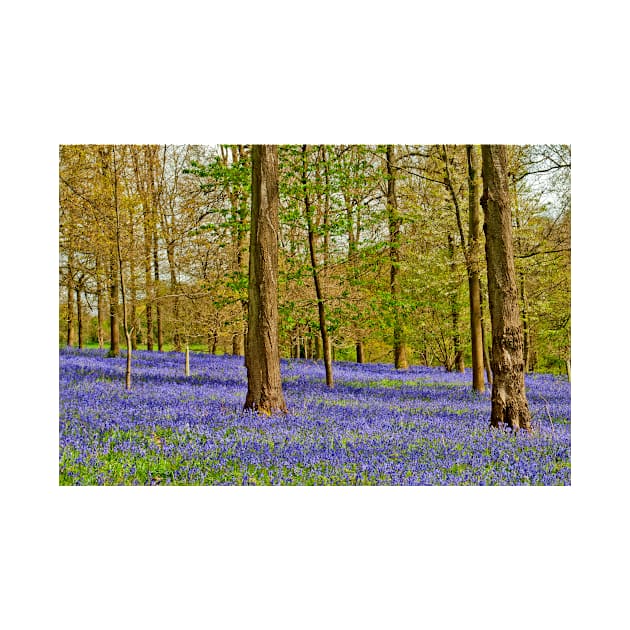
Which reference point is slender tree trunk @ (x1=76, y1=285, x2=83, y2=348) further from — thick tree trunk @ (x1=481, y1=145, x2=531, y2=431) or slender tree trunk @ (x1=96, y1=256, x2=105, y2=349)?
thick tree trunk @ (x1=481, y1=145, x2=531, y2=431)

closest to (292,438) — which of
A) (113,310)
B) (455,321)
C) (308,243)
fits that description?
(113,310)

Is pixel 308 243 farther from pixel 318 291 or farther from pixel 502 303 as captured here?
pixel 502 303

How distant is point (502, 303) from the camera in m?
5.54

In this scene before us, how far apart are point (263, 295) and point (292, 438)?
167cm

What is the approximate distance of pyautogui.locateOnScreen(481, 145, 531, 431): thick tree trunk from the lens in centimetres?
552

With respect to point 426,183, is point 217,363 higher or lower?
lower

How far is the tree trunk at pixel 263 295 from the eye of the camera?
5.93 meters

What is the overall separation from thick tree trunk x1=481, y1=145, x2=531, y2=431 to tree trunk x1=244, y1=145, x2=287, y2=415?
2160 mm

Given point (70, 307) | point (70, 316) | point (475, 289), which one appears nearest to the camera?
point (70, 307)

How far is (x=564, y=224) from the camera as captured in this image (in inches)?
257

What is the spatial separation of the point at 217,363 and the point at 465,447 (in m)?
5.56
